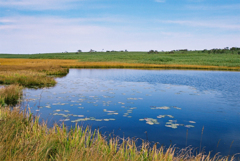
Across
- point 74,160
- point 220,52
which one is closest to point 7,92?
point 74,160

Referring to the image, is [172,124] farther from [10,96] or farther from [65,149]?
[10,96]

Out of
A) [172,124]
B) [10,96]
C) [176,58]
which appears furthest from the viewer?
[176,58]

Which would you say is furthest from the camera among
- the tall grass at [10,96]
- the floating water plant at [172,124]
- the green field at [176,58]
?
the green field at [176,58]

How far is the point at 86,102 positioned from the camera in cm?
1348

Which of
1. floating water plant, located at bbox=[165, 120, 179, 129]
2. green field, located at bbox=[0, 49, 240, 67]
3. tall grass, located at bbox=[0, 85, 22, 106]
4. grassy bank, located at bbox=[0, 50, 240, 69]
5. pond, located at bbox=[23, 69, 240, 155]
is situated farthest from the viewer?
green field, located at bbox=[0, 49, 240, 67]

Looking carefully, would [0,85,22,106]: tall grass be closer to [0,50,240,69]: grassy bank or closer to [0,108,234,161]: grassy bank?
[0,108,234,161]: grassy bank

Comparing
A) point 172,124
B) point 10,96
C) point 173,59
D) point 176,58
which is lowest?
point 172,124

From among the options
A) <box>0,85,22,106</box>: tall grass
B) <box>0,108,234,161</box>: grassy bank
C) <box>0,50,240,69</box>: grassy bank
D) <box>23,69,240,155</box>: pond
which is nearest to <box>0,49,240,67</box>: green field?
<box>0,50,240,69</box>: grassy bank

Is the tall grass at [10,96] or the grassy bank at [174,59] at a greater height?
the grassy bank at [174,59]

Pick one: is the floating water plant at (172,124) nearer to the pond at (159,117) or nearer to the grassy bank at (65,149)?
the pond at (159,117)

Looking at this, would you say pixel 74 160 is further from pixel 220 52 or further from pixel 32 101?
pixel 220 52

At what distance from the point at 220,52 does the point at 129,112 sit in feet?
346

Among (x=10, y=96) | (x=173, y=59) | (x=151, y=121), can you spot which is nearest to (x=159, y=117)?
(x=151, y=121)

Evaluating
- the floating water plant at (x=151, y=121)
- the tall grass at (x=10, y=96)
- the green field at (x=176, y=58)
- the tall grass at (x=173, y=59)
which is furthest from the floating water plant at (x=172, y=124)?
the green field at (x=176, y=58)
